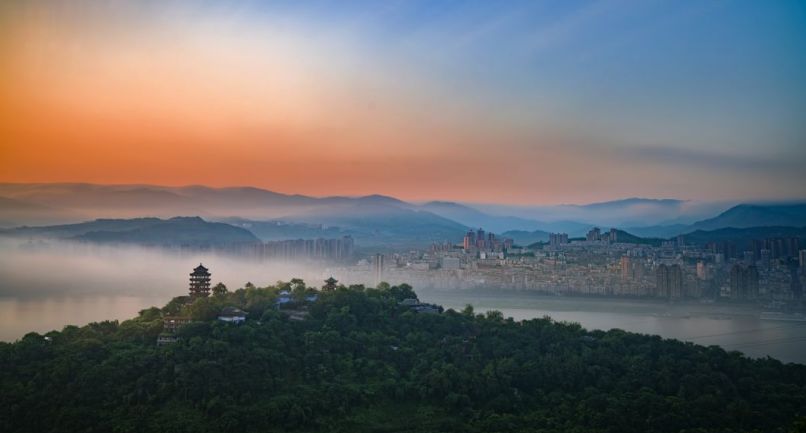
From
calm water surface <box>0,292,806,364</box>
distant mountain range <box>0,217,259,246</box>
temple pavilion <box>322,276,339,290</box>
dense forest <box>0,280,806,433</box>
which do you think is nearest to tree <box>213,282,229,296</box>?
dense forest <box>0,280,806,433</box>

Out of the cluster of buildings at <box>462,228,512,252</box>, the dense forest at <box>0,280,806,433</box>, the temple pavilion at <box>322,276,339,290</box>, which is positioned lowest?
the dense forest at <box>0,280,806,433</box>

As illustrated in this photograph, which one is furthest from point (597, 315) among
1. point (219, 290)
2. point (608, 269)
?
point (219, 290)

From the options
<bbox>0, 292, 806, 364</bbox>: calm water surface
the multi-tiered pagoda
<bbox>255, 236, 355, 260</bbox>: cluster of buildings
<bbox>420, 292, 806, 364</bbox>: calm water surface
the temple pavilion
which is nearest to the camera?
the multi-tiered pagoda

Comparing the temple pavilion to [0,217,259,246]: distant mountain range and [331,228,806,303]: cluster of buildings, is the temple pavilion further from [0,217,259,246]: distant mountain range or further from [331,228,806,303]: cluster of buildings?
[331,228,806,303]: cluster of buildings

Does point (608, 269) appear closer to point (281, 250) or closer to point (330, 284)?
point (281, 250)

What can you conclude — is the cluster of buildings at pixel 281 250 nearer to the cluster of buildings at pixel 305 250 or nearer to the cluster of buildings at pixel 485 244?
the cluster of buildings at pixel 305 250

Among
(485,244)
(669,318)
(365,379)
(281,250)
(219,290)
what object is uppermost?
(485,244)
